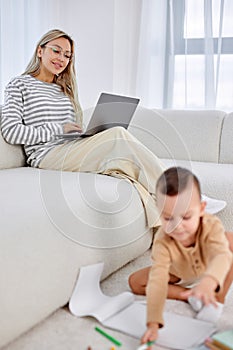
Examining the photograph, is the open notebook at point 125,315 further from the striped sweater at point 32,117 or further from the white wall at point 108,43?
the white wall at point 108,43

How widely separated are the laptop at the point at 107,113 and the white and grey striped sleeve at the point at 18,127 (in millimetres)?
135

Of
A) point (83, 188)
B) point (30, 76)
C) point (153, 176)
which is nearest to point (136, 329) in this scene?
point (83, 188)

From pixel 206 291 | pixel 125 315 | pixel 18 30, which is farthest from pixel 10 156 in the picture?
pixel 18 30

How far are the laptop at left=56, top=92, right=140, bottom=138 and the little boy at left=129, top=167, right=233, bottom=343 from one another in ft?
2.76

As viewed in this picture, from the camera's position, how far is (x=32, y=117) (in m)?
2.16

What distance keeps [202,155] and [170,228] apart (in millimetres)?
1413

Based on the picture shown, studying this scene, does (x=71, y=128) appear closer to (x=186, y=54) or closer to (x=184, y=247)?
(x=184, y=247)

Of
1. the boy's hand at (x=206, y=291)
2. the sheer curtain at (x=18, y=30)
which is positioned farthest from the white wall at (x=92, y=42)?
the boy's hand at (x=206, y=291)

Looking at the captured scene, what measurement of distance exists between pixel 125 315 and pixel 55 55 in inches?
49.5

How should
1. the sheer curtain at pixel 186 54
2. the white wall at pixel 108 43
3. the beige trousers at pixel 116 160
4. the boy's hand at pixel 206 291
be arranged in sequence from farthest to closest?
the white wall at pixel 108 43, the sheer curtain at pixel 186 54, the beige trousers at pixel 116 160, the boy's hand at pixel 206 291

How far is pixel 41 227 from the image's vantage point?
51.5 inches

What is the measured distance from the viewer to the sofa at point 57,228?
3.93 feet

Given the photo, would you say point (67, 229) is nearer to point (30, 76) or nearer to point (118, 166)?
point (118, 166)

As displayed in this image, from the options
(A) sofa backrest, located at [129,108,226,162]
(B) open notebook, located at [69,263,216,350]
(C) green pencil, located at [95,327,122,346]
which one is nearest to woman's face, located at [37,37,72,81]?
(A) sofa backrest, located at [129,108,226,162]
